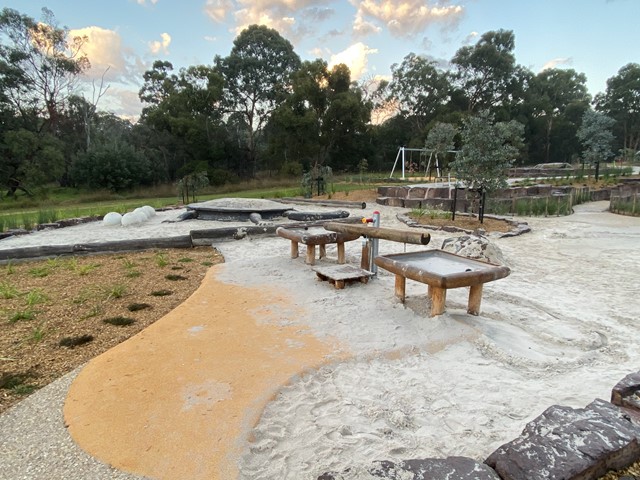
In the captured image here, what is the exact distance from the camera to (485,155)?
8914 mm

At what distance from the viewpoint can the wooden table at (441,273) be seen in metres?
3.26

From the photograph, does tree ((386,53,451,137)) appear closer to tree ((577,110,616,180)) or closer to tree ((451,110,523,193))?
tree ((577,110,616,180))

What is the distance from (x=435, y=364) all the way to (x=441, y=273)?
2.97 ft

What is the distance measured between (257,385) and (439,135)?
20903 millimetres

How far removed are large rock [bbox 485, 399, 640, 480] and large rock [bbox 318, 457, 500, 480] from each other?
0.36 feet

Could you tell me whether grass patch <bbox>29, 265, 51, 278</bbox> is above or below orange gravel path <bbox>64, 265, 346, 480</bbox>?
below

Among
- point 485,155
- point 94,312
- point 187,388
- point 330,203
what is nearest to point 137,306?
point 94,312

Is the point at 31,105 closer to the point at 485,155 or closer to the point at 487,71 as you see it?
the point at 485,155

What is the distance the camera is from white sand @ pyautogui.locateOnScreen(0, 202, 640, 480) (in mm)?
1973

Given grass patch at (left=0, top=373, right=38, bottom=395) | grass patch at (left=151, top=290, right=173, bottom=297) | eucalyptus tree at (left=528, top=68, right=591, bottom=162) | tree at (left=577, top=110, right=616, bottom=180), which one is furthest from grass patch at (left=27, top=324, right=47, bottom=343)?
eucalyptus tree at (left=528, top=68, right=591, bottom=162)

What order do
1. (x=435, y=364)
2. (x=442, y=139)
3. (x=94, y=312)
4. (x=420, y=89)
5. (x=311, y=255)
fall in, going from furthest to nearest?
(x=420, y=89), (x=442, y=139), (x=311, y=255), (x=94, y=312), (x=435, y=364)

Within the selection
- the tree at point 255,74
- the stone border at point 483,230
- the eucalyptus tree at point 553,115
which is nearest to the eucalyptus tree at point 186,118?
the tree at point 255,74

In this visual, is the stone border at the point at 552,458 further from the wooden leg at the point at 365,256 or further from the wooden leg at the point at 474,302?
the wooden leg at the point at 365,256

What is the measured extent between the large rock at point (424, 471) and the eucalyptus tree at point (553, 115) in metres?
42.3
